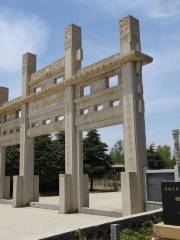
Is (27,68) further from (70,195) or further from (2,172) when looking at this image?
(70,195)

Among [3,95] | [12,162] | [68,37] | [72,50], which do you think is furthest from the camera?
[12,162]

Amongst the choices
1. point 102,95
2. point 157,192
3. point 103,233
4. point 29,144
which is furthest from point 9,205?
point 103,233

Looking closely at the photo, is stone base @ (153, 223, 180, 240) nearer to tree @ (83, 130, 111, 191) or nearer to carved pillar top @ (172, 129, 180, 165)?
carved pillar top @ (172, 129, 180, 165)

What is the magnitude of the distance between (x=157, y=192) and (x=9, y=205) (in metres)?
11.1

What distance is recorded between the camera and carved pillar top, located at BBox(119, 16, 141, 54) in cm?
1337

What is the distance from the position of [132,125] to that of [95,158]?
21052 mm

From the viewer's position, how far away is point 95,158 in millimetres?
33281

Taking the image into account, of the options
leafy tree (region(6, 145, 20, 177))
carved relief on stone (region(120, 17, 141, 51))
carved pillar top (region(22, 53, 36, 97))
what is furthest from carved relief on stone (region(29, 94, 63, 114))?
leafy tree (region(6, 145, 20, 177))

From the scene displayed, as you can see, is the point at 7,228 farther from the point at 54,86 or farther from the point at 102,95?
the point at 54,86

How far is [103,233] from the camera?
19.8 feet

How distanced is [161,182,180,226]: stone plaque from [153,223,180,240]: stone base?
15cm

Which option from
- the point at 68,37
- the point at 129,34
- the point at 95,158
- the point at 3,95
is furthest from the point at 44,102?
the point at 95,158

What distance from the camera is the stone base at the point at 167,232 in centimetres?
554

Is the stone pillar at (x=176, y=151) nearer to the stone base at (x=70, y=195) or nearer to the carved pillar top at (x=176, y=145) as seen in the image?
the carved pillar top at (x=176, y=145)
